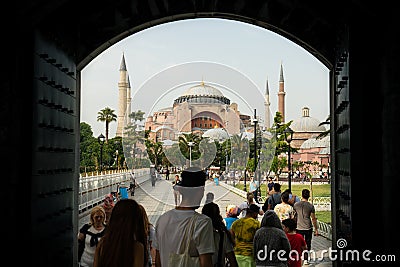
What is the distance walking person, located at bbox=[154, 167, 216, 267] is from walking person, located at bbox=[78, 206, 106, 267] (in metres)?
1.65

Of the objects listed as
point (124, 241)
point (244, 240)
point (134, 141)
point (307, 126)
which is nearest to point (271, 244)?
point (244, 240)

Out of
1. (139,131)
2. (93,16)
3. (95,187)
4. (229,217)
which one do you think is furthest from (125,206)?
(139,131)

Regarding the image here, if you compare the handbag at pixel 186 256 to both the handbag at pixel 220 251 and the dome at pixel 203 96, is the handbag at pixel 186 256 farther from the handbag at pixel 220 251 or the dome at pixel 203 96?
the dome at pixel 203 96

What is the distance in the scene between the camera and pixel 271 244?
6547 millimetres

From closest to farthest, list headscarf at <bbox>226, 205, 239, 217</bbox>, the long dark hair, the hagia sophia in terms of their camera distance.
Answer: the long dark hair → headscarf at <bbox>226, 205, 239, 217</bbox> → the hagia sophia

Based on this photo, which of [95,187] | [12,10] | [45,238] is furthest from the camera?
[95,187]

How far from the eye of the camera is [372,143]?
5613 mm

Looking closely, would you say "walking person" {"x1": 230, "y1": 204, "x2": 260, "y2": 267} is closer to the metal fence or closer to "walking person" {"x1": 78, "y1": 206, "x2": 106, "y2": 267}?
"walking person" {"x1": 78, "y1": 206, "x2": 106, "y2": 267}

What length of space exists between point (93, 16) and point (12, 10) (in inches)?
98.8

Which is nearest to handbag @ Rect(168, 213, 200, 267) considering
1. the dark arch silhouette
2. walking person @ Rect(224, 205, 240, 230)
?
the dark arch silhouette

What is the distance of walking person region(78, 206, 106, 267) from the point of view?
5.99 metres

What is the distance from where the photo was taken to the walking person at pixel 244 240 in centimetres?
700

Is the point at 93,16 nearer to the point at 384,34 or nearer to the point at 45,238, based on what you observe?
the point at 45,238

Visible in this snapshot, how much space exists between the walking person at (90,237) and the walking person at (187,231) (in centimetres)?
165
